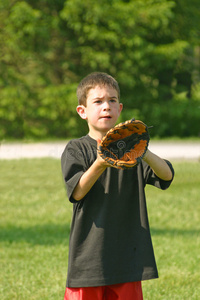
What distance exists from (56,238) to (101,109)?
3449mm

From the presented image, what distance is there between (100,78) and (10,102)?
17.5 meters

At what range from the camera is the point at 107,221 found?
219cm

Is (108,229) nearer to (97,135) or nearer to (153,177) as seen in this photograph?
(153,177)

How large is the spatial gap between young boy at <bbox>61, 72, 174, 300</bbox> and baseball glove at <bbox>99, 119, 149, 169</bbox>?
114 millimetres

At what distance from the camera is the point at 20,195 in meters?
8.12

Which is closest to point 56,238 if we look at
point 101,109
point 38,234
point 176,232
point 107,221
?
point 38,234

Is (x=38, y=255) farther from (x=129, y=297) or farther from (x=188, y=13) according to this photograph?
(x=188, y=13)

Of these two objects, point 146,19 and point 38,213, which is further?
point 146,19

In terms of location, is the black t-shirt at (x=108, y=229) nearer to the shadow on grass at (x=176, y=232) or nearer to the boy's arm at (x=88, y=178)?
the boy's arm at (x=88, y=178)

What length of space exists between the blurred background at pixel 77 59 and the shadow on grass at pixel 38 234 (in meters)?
13.0

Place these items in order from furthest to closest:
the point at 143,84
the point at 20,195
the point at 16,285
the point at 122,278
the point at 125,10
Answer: the point at 143,84 → the point at 125,10 → the point at 20,195 → the point at 16,285 → the point at 122,278

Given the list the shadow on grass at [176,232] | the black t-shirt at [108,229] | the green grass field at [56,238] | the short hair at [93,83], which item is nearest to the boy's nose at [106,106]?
the short hair at [93,83]

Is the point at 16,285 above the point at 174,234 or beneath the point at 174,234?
beneath

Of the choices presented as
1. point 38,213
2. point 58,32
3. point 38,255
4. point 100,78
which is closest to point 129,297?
point 100,78
